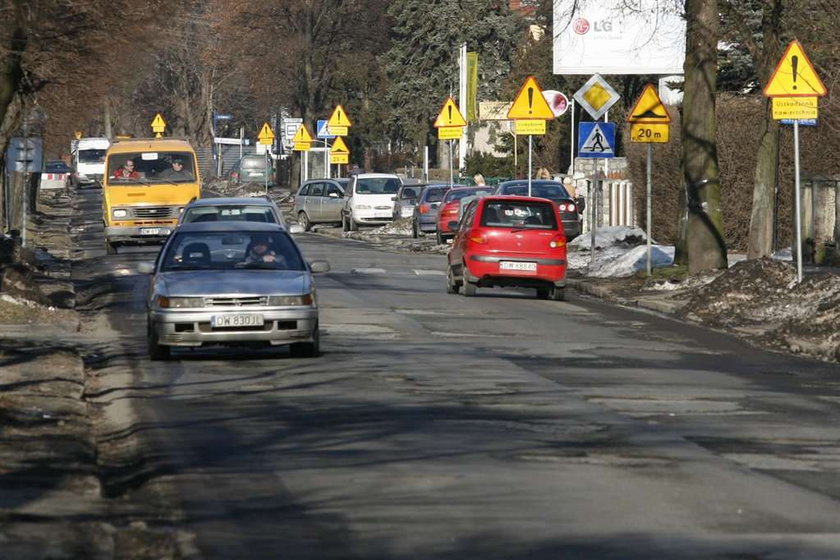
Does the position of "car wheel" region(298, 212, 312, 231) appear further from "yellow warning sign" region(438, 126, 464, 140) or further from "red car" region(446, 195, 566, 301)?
"red car" region(446, 195, 566, 301)

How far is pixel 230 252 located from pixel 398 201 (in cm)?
3421

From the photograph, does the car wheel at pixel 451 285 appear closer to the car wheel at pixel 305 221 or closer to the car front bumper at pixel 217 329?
the car front bumper at pixel 217 329

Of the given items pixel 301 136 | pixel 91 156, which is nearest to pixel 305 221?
pixel 301 136

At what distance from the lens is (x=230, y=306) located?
17234mm

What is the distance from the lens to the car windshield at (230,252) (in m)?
18.3

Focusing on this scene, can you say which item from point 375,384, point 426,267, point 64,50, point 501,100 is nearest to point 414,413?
point 375,384

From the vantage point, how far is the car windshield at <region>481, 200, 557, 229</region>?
1091 inches

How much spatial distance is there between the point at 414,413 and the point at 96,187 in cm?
9627

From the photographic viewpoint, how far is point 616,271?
33.2 metres

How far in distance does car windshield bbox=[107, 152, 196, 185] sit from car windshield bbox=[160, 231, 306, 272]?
19.9 m

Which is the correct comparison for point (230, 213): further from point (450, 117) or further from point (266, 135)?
point (266, 135)

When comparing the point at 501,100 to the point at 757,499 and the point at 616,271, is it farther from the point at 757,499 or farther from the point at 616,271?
the point at 757,499

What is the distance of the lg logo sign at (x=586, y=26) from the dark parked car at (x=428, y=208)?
533 inches

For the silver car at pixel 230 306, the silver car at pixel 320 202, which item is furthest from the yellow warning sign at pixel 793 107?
the silver car at pixel 320 202
